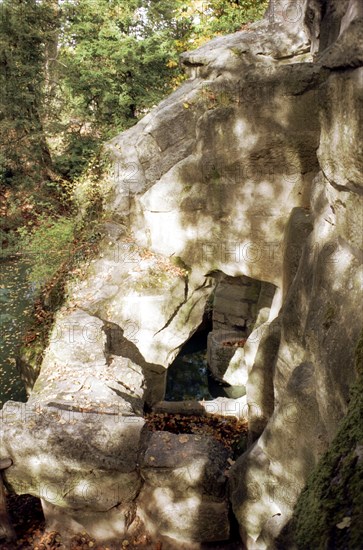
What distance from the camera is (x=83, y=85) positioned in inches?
673

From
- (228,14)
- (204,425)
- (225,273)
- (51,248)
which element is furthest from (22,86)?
(204,425)

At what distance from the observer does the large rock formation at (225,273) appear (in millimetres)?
4227

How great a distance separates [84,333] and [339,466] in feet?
20.9

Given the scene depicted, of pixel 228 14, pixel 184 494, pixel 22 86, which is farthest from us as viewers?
pixel 22 86

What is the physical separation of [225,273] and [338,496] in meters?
7.11

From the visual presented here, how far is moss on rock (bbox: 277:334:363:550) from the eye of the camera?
199 centimetres

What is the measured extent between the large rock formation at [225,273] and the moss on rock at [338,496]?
4.47 ft

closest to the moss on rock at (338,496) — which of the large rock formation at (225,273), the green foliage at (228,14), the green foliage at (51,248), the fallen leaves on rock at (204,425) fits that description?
the large rock formation at (225,273)

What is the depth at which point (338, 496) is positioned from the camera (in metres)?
2.14

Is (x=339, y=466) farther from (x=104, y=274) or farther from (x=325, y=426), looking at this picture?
(x=104, y=274)

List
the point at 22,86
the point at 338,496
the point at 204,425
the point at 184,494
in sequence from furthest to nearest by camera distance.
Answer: the point at 22,86 < the point at 204,425 < the point at 184,494 < the point at 338,496

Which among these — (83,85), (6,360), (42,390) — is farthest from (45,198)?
(42,390)

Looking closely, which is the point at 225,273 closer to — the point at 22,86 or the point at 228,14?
the point at 228,14

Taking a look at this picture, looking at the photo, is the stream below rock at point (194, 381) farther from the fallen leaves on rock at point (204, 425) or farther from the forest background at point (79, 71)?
the forest background at point (79, 71)
